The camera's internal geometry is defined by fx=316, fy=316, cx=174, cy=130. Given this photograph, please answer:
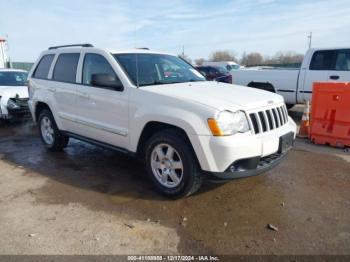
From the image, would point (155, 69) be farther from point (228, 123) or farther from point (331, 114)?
point (331, 114)

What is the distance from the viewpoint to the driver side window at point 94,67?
14.9 ft

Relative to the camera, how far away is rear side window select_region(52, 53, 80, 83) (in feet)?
17.1

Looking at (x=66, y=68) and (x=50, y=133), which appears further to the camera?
(x=50, y=133)

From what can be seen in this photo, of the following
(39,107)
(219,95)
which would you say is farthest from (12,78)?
(219,95)

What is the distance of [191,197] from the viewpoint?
3998 millimetres

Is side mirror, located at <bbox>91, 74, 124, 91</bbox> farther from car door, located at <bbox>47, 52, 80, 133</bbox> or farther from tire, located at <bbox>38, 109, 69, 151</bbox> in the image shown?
tire, located at <bbox>38, 109, 69, 151</bbox>

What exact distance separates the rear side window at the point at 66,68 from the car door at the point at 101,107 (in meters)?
0.27

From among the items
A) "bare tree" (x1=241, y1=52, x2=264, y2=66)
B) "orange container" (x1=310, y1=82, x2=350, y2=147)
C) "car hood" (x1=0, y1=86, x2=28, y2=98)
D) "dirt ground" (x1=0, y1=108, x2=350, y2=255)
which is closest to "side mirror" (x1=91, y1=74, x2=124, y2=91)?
"dirt ground" (x1=0, y1=108, x2=350, y2=255)

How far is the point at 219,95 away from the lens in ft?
12.6

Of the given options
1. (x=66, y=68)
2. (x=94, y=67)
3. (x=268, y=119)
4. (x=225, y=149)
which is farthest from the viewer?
(x=66, y=68)

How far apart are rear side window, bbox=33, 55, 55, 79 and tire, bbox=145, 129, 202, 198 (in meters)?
3.07

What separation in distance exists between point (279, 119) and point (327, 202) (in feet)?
3.79

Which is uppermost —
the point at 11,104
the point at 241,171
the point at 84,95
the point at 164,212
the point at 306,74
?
the point at 306,74

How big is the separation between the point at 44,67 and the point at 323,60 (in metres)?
6.87
